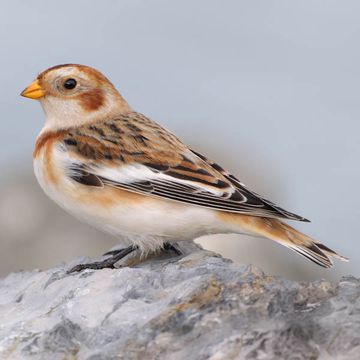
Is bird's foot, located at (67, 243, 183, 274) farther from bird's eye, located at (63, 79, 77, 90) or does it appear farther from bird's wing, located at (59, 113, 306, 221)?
bird's eye, located at (63, 79, 77, 90)

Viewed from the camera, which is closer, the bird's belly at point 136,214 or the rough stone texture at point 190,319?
the rough stone texture at point 190,319

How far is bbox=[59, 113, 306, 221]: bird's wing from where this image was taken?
779 centimetres

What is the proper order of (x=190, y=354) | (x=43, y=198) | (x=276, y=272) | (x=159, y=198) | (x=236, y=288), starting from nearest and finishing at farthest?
(x=190, y=354)
(x=236, y=288)
(x=159, y=198)
(x=276, y=272)
(x=43, y=198)

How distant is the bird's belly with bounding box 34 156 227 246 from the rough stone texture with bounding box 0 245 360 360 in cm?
94

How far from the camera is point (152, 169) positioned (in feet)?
26.1

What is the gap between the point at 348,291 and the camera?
631 cm

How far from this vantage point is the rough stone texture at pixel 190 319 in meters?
5.66

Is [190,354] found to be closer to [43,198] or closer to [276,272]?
[276,272]

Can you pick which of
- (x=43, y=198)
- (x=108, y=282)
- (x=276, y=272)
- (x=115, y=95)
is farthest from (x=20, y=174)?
(x=108, y=282)

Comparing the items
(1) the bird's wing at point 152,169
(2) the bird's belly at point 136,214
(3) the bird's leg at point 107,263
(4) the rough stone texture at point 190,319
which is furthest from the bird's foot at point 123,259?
(4) the rough stone texture at point 190,319

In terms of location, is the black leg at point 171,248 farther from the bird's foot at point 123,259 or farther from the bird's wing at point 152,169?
the bird's wing at point 152,169

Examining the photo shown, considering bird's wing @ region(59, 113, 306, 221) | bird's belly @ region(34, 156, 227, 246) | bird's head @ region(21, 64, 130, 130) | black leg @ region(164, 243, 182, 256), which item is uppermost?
bird's head @ region(21, 64, 130, 130)

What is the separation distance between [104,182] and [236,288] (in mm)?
2201

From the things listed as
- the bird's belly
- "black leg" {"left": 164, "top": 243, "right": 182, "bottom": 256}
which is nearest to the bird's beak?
the bird's belly
